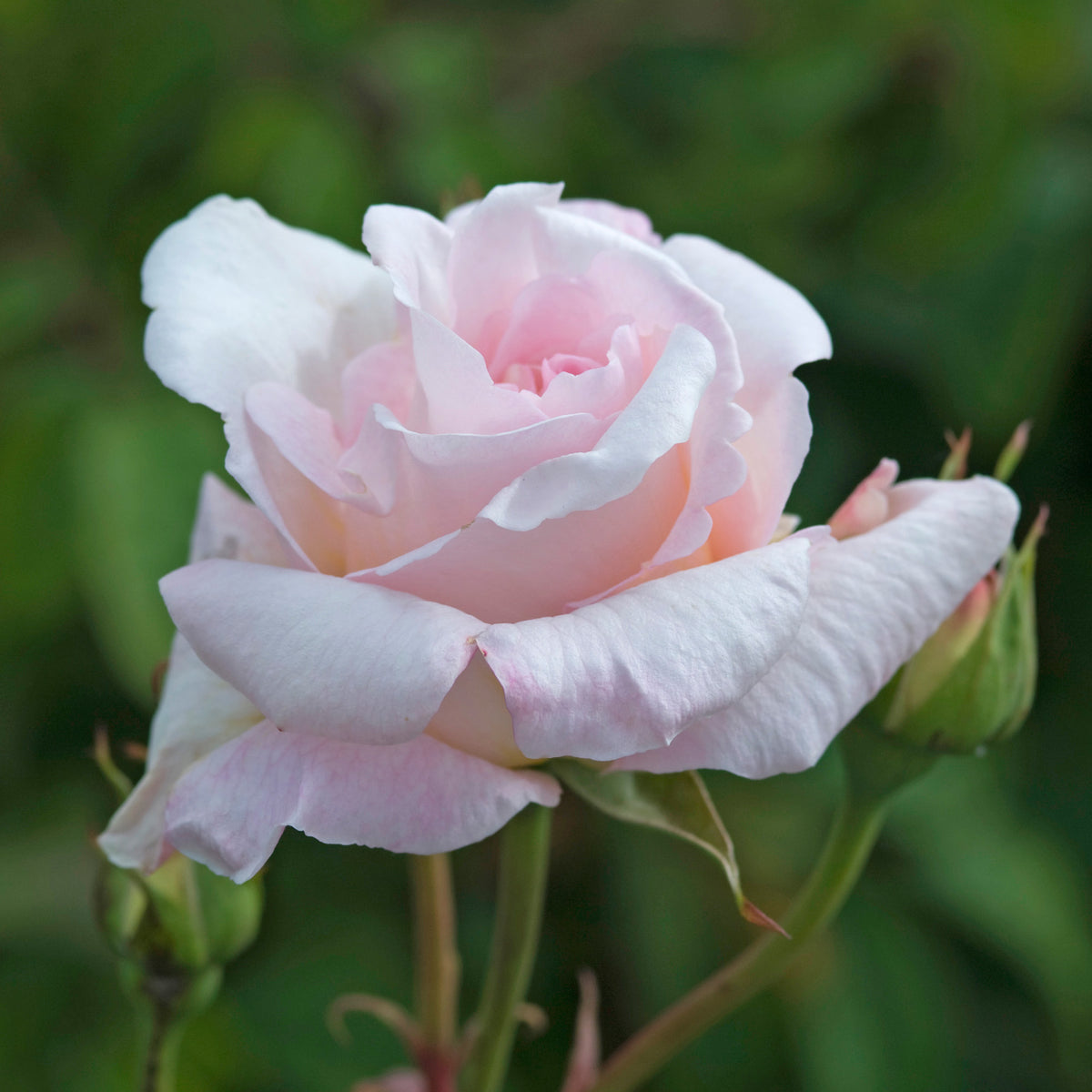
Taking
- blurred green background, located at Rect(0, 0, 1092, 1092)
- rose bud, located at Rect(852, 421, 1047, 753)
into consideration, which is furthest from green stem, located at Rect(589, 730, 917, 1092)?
blurred green background, located at Rect(0, 0, 1092, 1092)

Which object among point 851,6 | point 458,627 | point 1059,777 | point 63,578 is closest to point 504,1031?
point 458,627

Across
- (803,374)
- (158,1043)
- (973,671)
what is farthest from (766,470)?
(803,374)

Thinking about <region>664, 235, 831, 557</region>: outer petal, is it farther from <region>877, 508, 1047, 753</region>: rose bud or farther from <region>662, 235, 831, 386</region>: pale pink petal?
<region>877, 508, 1047, 753</region>: rose bud

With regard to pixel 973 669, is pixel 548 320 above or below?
above

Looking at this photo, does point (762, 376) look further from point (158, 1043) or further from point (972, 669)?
point (158, 1043)

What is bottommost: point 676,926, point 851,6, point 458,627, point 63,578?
point 676,926

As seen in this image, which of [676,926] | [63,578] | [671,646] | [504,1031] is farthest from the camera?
[676,926]

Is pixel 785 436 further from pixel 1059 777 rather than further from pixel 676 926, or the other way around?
pixel 1059 777
